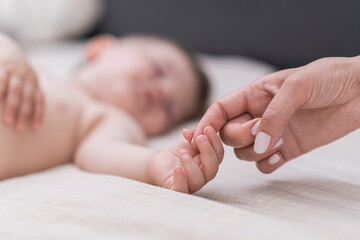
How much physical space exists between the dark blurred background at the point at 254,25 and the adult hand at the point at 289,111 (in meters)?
0.84

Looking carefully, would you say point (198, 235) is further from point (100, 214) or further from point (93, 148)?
point (93, 148)

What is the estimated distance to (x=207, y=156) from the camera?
0.70m

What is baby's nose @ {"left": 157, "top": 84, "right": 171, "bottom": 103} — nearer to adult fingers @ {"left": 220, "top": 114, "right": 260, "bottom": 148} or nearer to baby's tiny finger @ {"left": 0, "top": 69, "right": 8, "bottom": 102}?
baby's tiny finger @ {"left": 0, "top": 69, "right": 8, "bottom": 102}

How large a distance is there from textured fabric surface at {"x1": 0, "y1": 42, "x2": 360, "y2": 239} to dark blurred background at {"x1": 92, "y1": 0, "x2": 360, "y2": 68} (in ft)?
2.94

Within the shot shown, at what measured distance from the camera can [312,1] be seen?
5.66 feet

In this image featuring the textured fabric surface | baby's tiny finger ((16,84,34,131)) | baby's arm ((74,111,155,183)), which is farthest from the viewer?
baby's tiny finger ((16,84,34,131))

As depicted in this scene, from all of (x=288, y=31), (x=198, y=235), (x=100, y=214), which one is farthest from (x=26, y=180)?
(x=288, y=31)

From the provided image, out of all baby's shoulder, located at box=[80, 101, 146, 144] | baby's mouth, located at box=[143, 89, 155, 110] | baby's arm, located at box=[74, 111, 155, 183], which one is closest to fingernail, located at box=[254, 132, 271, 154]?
baby's arm, located at box=[74, 111, 155, 183]

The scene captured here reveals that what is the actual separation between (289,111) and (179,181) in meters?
0.20

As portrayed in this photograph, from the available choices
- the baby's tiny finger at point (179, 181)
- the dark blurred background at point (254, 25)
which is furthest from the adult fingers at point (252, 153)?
the dark blurred background at point (254, 25)

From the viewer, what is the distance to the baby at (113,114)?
2.51ft

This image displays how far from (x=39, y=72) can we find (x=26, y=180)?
46cm

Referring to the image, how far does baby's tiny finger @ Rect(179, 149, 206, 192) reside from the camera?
2.28ft

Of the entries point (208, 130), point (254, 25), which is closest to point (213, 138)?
point (208, 130)
